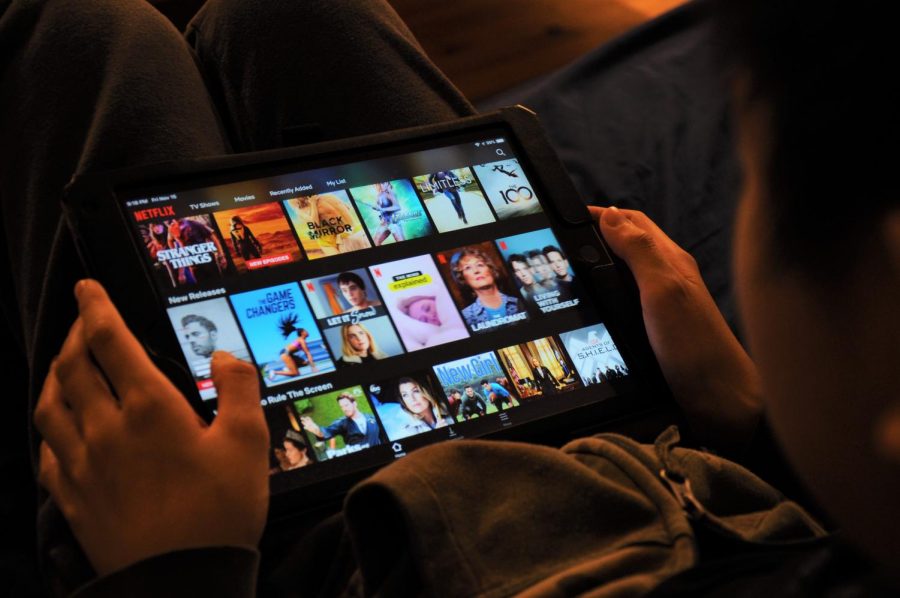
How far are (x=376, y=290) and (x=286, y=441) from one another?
5.6 inches

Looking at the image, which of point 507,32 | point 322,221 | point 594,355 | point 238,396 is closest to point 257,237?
point 322,221

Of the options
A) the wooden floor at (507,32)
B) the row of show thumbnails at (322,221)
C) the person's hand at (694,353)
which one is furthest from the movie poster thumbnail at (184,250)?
the wooden floor at (507,32)

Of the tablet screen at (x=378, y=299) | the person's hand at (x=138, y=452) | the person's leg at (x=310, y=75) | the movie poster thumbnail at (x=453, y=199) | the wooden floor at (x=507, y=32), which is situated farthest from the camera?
the wooden floor at (x=507, y=32)

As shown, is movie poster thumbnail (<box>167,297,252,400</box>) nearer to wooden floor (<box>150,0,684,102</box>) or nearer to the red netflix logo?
the red netflix logo

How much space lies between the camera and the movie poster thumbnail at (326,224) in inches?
27.8

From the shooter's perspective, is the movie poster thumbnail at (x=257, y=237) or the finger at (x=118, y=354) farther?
the movie poster thumbnail at (x=257, y=237)

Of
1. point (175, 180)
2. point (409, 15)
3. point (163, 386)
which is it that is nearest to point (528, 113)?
point (175, 180)

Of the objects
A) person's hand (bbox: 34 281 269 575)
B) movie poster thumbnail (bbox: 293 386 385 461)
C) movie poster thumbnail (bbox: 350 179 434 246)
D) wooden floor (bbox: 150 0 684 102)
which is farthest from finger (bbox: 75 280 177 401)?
wooden floor (bbox: 150 0 684 102)

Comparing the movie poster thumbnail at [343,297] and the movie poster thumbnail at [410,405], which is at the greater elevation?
the movie poster thumbnail at [343,297]

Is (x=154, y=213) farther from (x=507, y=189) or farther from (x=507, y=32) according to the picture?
(x=507, y=32)

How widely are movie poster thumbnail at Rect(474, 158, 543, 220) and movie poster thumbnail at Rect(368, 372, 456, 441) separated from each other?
0.59 ft

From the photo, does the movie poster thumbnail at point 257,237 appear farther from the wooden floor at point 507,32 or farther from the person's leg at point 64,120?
the wooden floor at point 507,32

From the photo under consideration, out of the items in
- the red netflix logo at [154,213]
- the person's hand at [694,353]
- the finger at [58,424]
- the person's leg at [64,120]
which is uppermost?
the person's leg at [64,120]

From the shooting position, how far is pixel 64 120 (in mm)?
765
